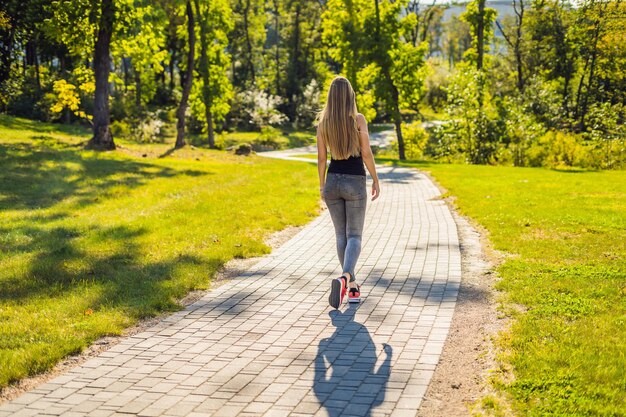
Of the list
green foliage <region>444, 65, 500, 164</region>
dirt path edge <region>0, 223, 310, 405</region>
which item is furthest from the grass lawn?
green foliage <region>444, 65, 500, 164</region>

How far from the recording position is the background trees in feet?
82.1

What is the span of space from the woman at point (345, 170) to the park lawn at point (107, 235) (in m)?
1.93

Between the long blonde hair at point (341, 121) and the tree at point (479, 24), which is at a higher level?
the tree at point (479, 24)

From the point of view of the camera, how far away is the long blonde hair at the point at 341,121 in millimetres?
6738

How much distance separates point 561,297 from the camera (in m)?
6.98

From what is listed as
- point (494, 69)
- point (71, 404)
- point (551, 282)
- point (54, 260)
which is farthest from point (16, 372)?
point (494, 69)

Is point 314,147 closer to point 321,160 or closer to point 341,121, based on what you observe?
point 321,160

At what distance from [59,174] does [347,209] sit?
1268cm

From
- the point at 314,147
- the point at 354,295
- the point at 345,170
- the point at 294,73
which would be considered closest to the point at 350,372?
the point at 354,295

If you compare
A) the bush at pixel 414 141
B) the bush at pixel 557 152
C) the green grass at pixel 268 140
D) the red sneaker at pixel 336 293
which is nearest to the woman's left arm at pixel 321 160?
the red sneaker at pixel 336 293

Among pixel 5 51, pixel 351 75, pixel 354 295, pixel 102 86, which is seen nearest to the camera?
pixel 354 295

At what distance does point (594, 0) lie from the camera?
37.9 m

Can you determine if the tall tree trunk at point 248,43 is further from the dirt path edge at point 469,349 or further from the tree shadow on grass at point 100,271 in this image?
the dirt path edge at point 469,349

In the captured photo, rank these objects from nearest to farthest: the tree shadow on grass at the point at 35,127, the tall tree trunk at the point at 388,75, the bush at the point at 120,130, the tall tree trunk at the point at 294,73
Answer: the tree shadow on grass at the point at 35,127 → the tall tree trunk at the point at 388,75 → the bush at the point at 120,130 → the tall tree trunk at the point at 294,73
